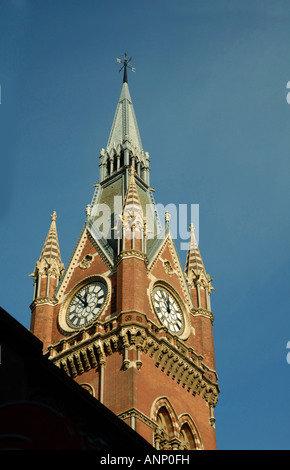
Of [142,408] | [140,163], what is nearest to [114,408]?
[142,408]

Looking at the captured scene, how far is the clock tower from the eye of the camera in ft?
144

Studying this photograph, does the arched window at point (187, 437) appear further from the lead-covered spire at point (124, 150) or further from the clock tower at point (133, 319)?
the lead-covered spire at point (124, 150)

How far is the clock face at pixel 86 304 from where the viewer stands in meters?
48.0

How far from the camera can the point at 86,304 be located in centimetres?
4903

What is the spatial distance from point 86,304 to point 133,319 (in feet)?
15.7

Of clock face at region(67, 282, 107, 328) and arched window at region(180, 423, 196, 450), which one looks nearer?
arched window at region(180, 423, 196, 450)

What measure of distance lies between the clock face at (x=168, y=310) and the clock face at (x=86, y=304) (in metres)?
3.02

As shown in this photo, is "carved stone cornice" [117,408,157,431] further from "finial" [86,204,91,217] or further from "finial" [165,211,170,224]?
"finial" [86,204,91,217]

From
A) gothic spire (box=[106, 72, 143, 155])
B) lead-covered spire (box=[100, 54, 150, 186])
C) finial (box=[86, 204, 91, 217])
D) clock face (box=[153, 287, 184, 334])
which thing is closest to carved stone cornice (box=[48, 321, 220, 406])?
clock face (box=[153, 287, 184, 334])

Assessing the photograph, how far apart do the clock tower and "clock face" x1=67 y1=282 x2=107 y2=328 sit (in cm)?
8

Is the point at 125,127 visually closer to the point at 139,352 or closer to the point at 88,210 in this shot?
the point at 88,210

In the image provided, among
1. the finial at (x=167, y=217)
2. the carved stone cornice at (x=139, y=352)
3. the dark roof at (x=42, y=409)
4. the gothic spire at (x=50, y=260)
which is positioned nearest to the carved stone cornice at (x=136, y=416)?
the carved stone cornice at (x=139, y=352)

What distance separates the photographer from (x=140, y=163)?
61156mm
